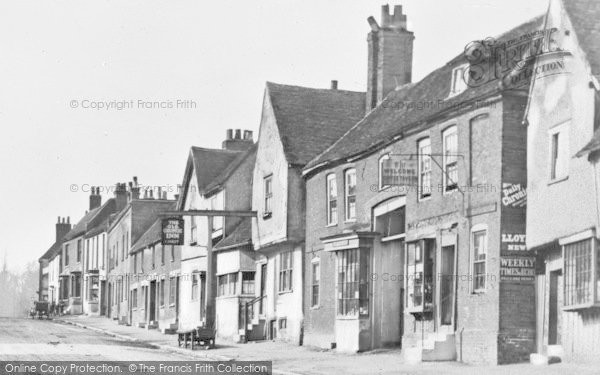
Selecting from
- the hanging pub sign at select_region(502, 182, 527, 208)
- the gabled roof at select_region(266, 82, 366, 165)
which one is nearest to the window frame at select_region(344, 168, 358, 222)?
the gabled roof at select_region(266, 82, 366, 165)

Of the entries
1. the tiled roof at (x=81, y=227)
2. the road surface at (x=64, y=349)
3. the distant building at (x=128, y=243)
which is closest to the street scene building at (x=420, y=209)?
the road surface at (x=64, y=349)

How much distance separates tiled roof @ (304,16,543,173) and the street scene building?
0.11 m

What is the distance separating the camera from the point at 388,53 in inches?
1519

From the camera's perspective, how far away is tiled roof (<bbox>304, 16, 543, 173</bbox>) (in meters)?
28.5

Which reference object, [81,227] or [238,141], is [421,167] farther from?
[81,227]

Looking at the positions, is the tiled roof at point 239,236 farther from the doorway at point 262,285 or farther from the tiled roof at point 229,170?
the tiled roof at point 229,170

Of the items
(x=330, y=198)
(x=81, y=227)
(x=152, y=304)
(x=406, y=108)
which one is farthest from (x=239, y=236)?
(x=81, y=227)

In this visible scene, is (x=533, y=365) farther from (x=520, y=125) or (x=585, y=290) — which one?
(x=520, y=125)

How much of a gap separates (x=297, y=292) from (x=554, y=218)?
15482 mm

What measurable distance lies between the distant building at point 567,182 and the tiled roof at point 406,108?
5.82 ft

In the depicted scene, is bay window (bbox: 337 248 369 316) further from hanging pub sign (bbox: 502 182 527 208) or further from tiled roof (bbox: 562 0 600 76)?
tiled roof (bbox: 562 0 600 76)

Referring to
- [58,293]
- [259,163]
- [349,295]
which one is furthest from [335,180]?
[58,293]

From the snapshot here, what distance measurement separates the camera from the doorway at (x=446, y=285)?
92.7 ft

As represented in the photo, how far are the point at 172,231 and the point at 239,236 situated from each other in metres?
3.93
